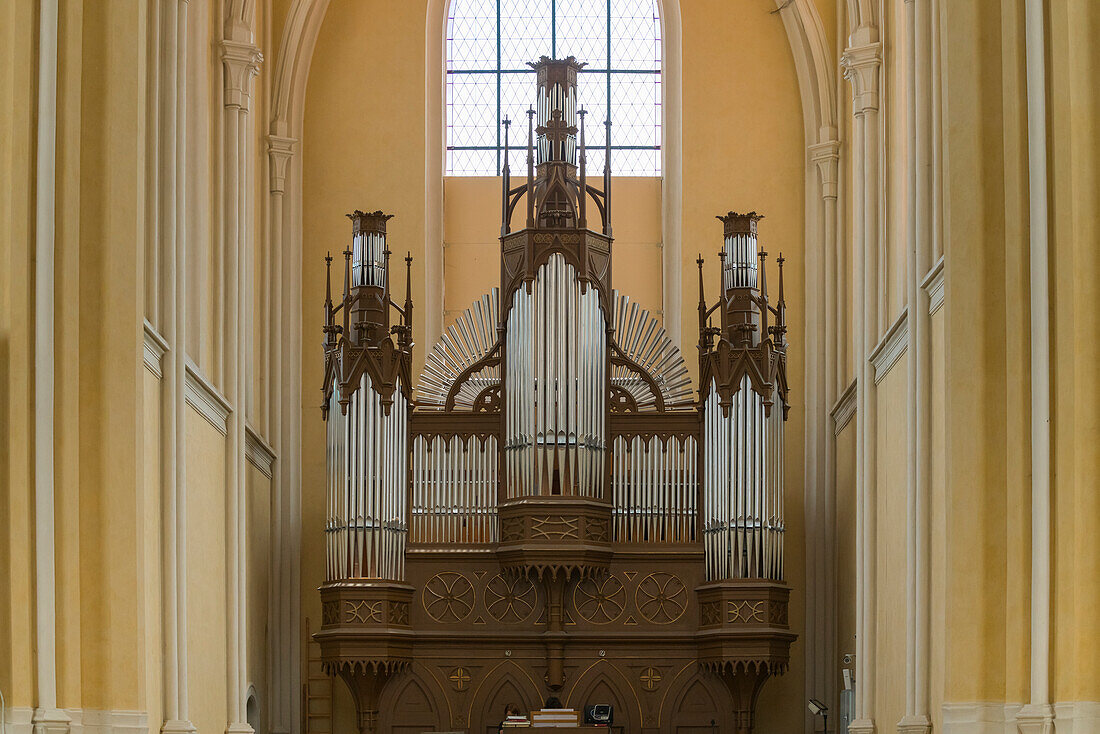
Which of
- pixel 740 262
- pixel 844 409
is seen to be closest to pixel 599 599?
pixel 844 409

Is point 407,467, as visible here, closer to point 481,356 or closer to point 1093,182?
point 481,356

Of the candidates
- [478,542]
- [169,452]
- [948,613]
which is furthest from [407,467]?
[948,613]

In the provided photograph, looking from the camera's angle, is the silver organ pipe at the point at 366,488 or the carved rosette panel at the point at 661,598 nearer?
the silver organ pipe at the point at 366,488

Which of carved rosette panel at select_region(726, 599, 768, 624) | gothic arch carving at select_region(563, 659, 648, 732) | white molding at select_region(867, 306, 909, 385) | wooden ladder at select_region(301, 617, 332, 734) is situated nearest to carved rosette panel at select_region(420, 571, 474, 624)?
gothic arch carving at select_region(563, 659, 648, 732)

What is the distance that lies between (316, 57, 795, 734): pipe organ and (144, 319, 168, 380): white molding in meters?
3.93

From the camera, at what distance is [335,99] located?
19.1 metres

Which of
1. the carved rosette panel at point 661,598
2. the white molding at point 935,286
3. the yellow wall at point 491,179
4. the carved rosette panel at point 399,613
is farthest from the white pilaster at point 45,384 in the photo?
the yellow wall at point 491,179

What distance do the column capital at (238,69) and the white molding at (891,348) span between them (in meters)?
6.18

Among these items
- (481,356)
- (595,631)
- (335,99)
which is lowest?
(595,631)

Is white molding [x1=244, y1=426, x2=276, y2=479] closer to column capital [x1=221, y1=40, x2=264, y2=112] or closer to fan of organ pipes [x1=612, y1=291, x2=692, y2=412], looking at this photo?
column capital [x1=221, y1=40, x2=264, y2=112]

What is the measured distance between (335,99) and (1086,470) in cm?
1122

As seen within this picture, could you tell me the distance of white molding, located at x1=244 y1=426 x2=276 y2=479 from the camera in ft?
54.1

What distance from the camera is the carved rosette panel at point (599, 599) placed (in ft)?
54.4

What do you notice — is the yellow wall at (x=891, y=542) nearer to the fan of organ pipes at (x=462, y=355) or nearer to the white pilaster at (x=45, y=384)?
the fan of organ pipes at (x=462, y=355)
